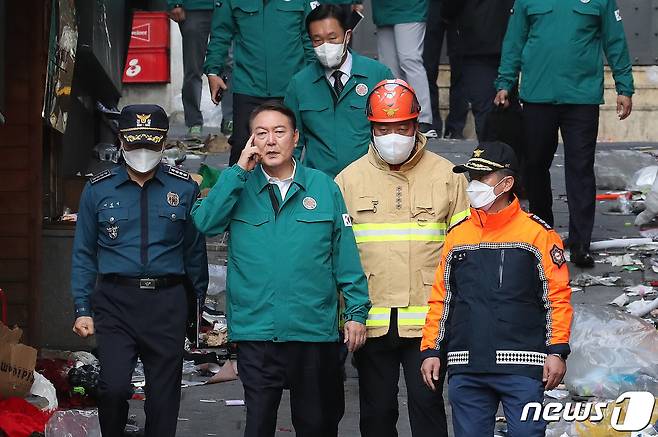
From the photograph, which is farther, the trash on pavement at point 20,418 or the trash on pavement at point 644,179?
the trash on pavement at point 644,179

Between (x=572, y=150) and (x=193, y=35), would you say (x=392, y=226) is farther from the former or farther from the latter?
(x=193, y=35)

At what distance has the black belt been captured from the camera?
7.24 meters

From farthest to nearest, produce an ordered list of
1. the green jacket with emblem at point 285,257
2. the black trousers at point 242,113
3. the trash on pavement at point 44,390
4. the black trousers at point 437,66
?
the black trousers at point 437,66, the black trousers at point 242,113, the trash on pavement at point 44,390, the green jacket with emblem at point 285,257

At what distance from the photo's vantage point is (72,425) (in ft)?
25.9

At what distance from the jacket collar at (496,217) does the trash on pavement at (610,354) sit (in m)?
2.74

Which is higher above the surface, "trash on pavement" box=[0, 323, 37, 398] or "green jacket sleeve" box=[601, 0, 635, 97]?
"green jacket sleeve" box=[601, 0, 635, 97]

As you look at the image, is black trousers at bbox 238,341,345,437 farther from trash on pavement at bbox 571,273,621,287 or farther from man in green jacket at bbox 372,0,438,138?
man in green jacket at bbox 372,0,438,138

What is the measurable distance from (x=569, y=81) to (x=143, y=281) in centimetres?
471

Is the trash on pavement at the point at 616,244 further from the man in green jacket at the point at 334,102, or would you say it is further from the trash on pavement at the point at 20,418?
the trash on pavement at the point at 20,418

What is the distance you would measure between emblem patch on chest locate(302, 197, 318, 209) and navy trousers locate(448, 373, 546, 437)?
3.35 ft

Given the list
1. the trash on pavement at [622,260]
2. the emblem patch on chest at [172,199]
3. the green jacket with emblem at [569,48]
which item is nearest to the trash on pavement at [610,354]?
the trash on pavement at [622,260]

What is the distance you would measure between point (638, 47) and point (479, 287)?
1205 centimetres

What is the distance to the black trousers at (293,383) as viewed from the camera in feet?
22.6

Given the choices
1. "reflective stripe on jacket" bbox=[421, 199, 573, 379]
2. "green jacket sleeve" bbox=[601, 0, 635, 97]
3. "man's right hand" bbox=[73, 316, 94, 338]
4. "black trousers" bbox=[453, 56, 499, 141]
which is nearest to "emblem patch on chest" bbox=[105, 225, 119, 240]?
"man's right hand" bbox=[73, 316, 94, 338]
